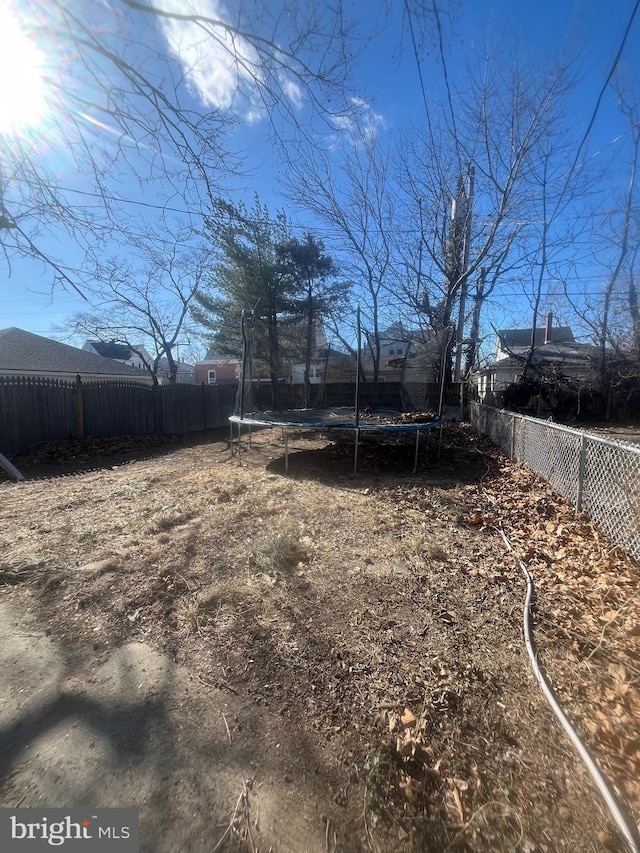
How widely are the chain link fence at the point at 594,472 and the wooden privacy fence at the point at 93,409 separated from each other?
912 cm

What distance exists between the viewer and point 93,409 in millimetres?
8695

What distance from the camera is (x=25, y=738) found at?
56.1 inches

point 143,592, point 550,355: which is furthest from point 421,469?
point 550,355

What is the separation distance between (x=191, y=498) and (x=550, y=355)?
2075cm

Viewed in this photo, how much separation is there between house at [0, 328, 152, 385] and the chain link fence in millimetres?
14142

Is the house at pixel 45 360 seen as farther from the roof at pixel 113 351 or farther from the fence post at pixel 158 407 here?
the roof at pixel 113 351

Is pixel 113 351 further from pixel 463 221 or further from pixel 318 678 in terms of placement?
pixel 318 678

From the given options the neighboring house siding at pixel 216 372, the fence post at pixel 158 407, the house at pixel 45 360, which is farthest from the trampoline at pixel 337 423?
the neighboring house siding at pixel 216 372

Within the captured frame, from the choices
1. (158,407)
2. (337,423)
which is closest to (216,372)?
(158,407)

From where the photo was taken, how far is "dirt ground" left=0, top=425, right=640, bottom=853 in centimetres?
119

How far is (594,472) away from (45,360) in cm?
1931

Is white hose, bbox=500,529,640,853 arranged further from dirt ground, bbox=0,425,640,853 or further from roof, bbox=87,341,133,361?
roof, bbox=87,341,133,361

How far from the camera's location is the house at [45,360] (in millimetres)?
14688

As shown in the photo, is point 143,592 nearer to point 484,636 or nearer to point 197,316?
point 484,636
